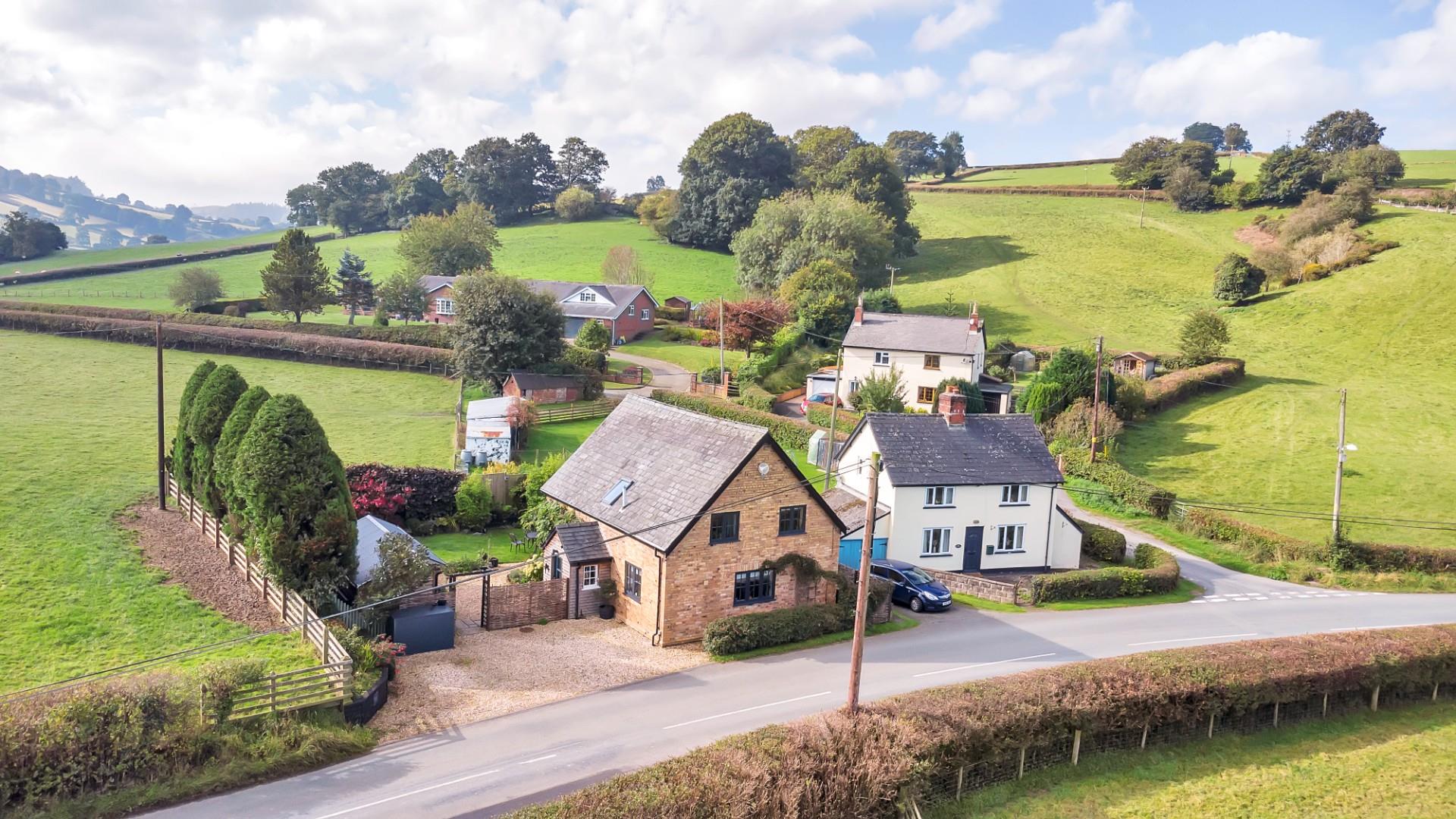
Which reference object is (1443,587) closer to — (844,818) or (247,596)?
(844,818)

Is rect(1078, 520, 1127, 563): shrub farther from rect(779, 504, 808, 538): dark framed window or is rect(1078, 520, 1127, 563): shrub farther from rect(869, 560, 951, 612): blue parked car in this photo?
rect(779, 504, 808, 538): dark framed window

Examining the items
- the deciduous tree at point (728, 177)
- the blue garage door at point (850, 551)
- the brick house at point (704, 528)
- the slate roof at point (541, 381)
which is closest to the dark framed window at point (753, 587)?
the brick house at point (704, 528)

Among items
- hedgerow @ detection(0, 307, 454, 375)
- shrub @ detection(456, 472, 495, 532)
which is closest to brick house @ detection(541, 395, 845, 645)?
shrub @ detection(456, 472, 495, 532)

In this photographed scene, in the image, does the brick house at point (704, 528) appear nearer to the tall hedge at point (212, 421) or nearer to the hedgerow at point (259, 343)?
the tall hedge at point (212, 421)

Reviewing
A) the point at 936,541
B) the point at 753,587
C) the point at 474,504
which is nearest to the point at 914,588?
the point at 936,541

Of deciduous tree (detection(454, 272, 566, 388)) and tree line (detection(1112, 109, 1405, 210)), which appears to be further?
tree line (detection(1112, 109, 1405, 210))

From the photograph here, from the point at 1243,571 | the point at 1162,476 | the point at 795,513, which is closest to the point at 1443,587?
the point at 1243,571
